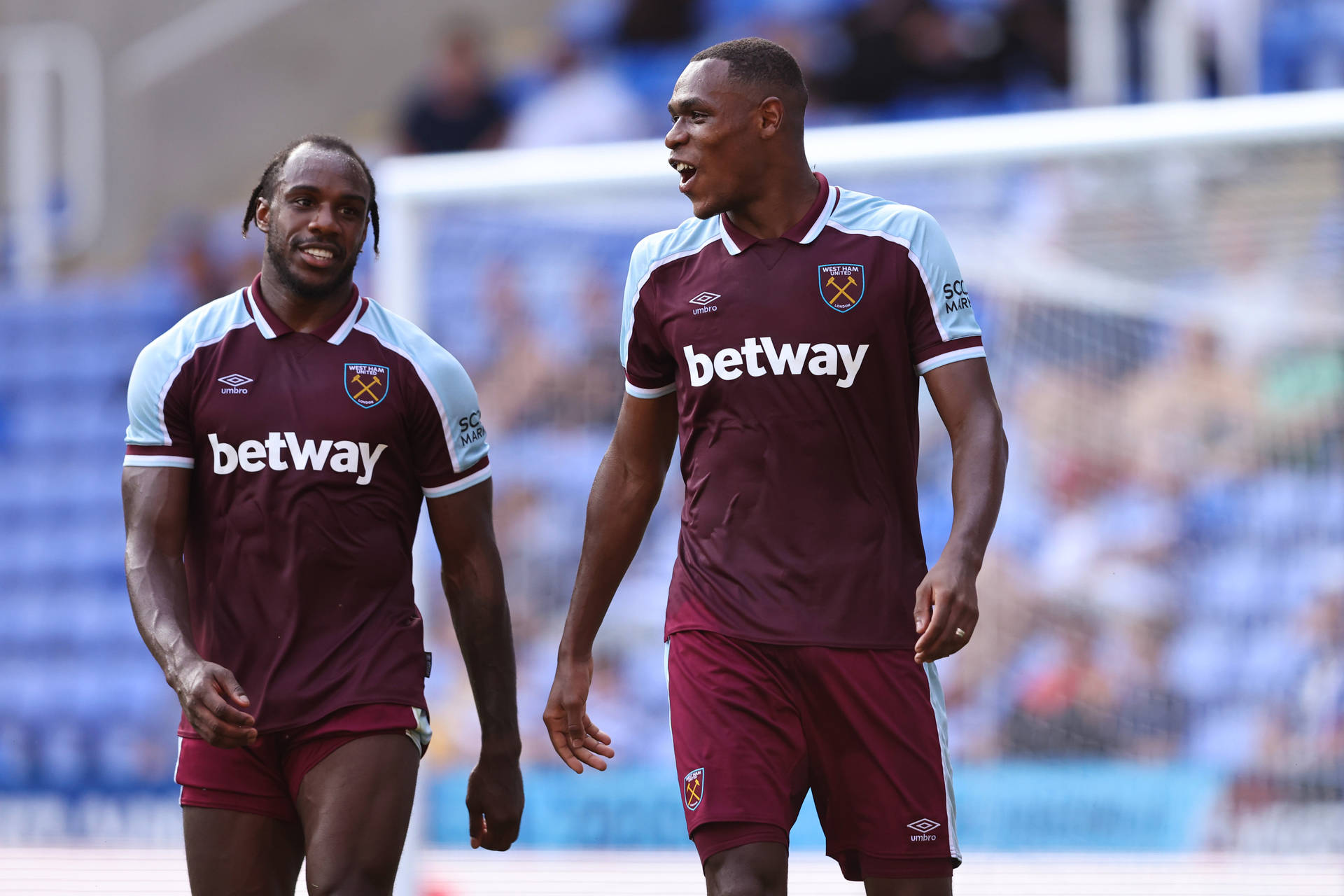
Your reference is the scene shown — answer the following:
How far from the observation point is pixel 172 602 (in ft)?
13.7

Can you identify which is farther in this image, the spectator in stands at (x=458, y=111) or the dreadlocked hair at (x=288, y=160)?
the spectator in stands at (x=458, y=111)

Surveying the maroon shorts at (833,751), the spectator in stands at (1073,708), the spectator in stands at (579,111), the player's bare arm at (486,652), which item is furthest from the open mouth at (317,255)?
the spectator in stands at (579,111)

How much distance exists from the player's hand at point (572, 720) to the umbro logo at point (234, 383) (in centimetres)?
102

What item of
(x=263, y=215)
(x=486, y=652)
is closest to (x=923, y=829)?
(x=486, y=652)

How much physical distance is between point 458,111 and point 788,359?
10.9m

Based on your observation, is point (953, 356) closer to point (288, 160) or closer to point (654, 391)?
point (654, 391)

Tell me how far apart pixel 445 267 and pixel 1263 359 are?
141 inches

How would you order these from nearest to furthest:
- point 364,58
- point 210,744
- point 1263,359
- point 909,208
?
point 210,744
point 909,208
point 1263,359
point 364,58

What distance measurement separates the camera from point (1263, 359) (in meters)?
7.52

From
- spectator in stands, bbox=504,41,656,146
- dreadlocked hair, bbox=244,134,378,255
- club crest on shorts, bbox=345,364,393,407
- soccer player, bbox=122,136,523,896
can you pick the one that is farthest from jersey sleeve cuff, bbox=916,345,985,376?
spectator in stands, bbox=504,41,656,146

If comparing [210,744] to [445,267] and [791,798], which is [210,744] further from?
[445,267]

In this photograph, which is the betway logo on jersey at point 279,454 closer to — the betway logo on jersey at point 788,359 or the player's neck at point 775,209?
the betway logo on jersey at point 788,359

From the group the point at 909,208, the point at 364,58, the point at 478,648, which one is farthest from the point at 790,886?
the point at 364,58

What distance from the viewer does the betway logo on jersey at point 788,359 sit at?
4.17 metres
